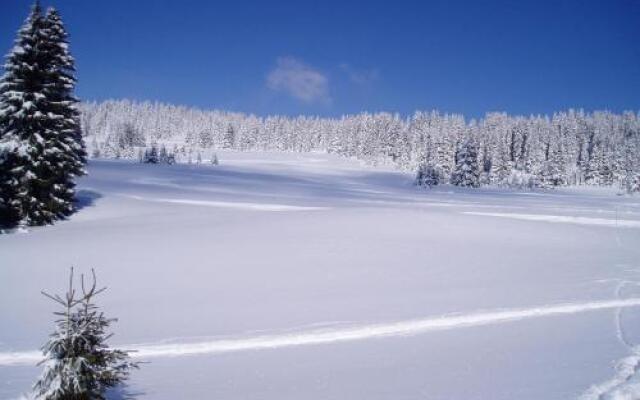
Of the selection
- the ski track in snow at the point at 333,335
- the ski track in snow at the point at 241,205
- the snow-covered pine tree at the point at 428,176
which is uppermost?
the snow-covered pine tree at the point at 428,176

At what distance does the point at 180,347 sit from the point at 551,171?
103718 millimetres

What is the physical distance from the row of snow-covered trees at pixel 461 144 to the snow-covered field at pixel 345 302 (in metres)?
57.2

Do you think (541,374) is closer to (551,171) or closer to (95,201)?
(95,201)

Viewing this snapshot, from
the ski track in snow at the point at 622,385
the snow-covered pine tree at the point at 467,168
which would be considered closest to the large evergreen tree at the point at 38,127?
the ski track in snow at the point at 622,385

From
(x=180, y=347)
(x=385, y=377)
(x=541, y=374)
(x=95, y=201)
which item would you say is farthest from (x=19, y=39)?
(x=541, y=374)

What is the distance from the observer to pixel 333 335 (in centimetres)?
1053

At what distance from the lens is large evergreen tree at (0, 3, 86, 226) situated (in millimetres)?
23609

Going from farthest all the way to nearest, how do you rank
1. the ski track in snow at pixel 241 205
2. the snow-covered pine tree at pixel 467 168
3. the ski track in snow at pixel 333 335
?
the snow-covered pine tree at pixel 467 168 < the ski track in snow at pixel 241 205 < the ski track in snow at pixel 333 335

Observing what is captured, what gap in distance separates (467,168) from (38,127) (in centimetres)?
6929

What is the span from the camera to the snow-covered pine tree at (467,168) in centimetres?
8094

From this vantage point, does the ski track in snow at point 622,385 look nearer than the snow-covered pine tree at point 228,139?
Yes

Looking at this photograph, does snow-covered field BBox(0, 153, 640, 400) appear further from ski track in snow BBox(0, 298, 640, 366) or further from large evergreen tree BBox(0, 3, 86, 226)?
large evergreen tree BBox(0, 3, 86, 226)

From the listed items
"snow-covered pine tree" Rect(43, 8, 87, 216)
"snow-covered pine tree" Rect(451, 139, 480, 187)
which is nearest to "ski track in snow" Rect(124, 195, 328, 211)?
"snow-covered pine tree" Rect(43, 8, 87, 216)

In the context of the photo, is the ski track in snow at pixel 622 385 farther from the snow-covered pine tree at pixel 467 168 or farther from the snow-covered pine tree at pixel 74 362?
the snow-covered pine tree at pixel 467 168
